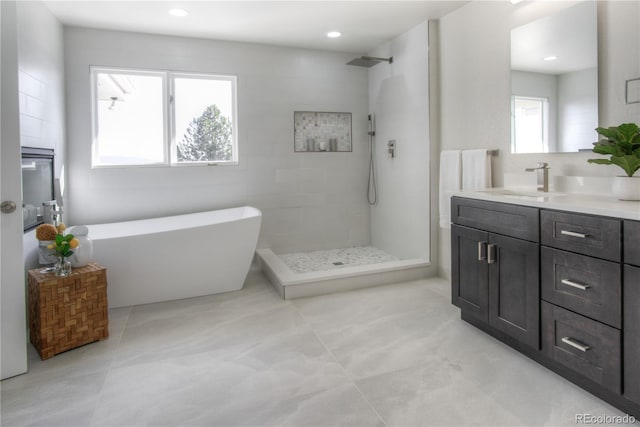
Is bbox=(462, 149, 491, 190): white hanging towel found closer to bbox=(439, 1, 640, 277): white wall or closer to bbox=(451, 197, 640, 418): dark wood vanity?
bbox=(439, 1, 640, 277): white wall

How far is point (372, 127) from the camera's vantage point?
4.76 m

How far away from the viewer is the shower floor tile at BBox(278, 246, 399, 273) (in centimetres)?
409

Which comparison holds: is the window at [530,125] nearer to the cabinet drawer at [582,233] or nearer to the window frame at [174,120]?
the cabinet drawer at [582,233]

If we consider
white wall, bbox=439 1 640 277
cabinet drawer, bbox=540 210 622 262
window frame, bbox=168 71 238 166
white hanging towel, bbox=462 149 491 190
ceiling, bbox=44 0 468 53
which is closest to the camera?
cabinet drawer, bbox=540 210 622 262

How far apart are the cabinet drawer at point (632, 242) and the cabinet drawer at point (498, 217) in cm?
44

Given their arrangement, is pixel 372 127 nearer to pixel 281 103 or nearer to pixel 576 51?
pixel 281 103

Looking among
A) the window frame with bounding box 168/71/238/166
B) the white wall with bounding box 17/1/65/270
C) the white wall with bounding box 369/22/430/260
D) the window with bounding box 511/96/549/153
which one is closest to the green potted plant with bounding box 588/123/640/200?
the window with bounding box 511/96/549/153

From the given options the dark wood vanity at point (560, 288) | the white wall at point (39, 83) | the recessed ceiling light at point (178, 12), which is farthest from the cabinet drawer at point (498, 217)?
the white wall at point (39, 83)

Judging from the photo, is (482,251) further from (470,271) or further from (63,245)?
(63,245)

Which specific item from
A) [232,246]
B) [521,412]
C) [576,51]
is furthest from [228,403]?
[576,51]

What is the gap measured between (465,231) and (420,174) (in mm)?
1430

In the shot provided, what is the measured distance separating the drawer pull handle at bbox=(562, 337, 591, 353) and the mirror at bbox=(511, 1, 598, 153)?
1186 mm

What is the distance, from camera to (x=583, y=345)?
1834mm

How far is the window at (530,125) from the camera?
8.75 ft
